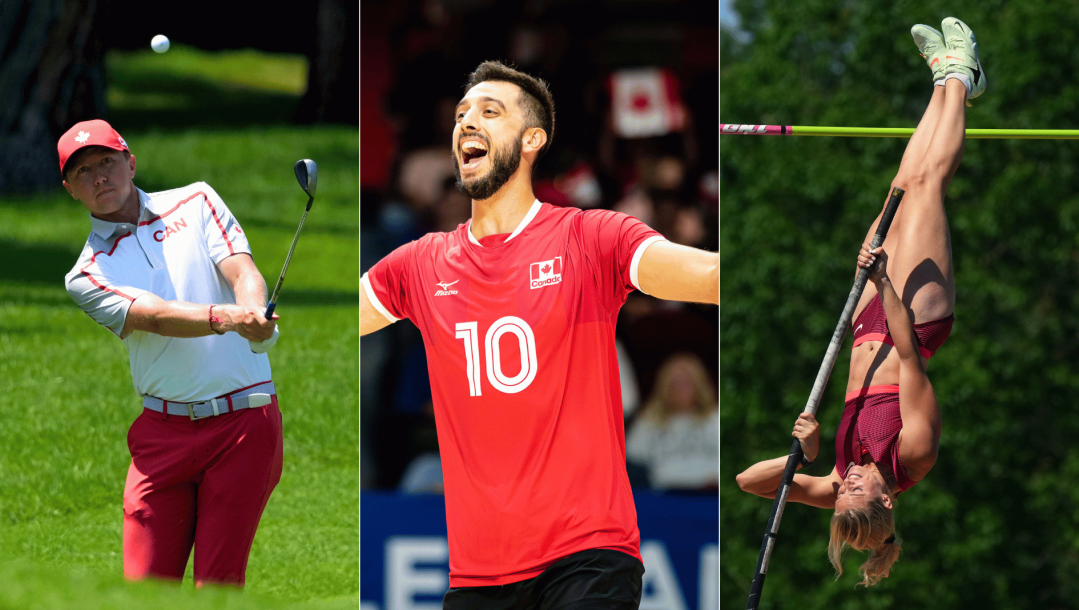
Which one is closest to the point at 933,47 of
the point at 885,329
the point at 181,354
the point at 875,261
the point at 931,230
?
the point at 931,230

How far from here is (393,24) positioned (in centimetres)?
583

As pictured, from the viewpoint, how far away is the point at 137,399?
9.44 m

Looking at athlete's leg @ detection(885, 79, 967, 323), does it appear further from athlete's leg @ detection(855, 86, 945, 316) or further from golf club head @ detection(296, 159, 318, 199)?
golf club head @ detection(296, 159, 318, 199)

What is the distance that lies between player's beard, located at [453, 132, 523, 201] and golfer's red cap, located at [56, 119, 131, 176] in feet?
4.65

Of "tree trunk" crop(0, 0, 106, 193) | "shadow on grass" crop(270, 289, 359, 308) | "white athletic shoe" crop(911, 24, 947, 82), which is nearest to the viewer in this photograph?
"white athletic shoe" crop(911, 24, 947, 82)

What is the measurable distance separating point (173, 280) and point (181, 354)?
0.31 m

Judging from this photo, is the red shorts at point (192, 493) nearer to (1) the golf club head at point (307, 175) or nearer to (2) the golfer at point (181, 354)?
(2) the golfer at point (181, 354)

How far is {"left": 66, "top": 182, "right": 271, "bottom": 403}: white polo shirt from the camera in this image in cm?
504

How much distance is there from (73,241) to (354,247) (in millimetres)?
2631

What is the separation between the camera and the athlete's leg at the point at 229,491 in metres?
4.98

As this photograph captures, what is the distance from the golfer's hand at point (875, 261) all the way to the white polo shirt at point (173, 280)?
94.9 inches

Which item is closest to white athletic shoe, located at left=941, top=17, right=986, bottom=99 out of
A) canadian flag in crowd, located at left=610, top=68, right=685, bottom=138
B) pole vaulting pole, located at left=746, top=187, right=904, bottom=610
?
pole vaulting pole, located at left=746, top=187, right=904, bottom=610

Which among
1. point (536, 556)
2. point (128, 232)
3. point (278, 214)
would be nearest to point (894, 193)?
point (536, 556)

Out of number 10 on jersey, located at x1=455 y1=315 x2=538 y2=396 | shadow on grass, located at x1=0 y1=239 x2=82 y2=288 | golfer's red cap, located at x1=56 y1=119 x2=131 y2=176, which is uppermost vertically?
golfer's red cap, located at x1=56 y1=119 x2=131 y2=176
